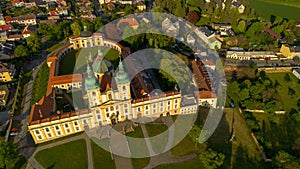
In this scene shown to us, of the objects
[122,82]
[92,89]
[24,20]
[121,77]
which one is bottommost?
[92,89]

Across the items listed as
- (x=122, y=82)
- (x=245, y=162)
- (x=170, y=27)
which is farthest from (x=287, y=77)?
(x=122, y=82)

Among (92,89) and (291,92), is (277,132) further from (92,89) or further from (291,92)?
(92,89)

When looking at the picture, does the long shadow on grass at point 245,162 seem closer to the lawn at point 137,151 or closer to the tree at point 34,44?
the lawn at point 137,151

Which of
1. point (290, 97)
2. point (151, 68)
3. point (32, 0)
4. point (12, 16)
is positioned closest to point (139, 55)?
point (151, 68)

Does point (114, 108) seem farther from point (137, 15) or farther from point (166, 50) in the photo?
point (137, 15)

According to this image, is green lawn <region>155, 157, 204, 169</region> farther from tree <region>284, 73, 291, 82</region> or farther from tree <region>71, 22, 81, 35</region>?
tree <region>71, 22, 81, 35</region>
